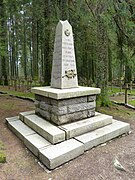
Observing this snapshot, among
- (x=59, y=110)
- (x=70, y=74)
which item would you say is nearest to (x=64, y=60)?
(x=70, y=74)

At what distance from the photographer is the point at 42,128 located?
3559mm

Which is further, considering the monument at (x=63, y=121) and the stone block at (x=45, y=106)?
the stone block at (x=45, y=106)

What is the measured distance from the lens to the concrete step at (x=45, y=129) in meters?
3.25

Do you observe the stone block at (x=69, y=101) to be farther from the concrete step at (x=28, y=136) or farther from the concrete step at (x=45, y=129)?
the concrete step at (x=28, y=136)

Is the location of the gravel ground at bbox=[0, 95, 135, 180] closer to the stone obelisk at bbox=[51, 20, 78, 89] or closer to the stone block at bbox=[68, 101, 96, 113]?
the stone block at bbox=[68, 101, 96, 113]

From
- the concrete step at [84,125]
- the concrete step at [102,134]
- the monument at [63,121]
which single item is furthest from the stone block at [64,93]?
the concrete step at [102,134]

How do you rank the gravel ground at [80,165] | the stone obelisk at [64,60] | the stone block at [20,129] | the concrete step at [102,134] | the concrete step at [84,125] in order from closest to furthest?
the gravel ground at [80,165] < the concrete step at [102,134] < the concrete step at [84,125] < the stone block at [20,129] < the stone obelisk at [64,60]

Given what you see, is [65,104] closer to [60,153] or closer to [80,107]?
[80,107]

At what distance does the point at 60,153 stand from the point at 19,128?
1557mm

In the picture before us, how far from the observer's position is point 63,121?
3.73 m

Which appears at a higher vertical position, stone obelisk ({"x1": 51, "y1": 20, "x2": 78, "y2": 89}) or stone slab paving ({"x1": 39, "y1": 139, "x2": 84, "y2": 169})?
stone obelisk ({"x1": 51, "y1": 20, "x2": 78, "y2": 89})

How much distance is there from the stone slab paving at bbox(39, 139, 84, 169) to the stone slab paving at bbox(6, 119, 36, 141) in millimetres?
899

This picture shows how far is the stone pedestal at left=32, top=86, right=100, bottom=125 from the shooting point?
3641mm

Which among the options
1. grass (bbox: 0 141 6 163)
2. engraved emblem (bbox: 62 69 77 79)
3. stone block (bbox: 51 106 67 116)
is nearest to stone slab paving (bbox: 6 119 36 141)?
grass (bbox: 0 141 6 163)
